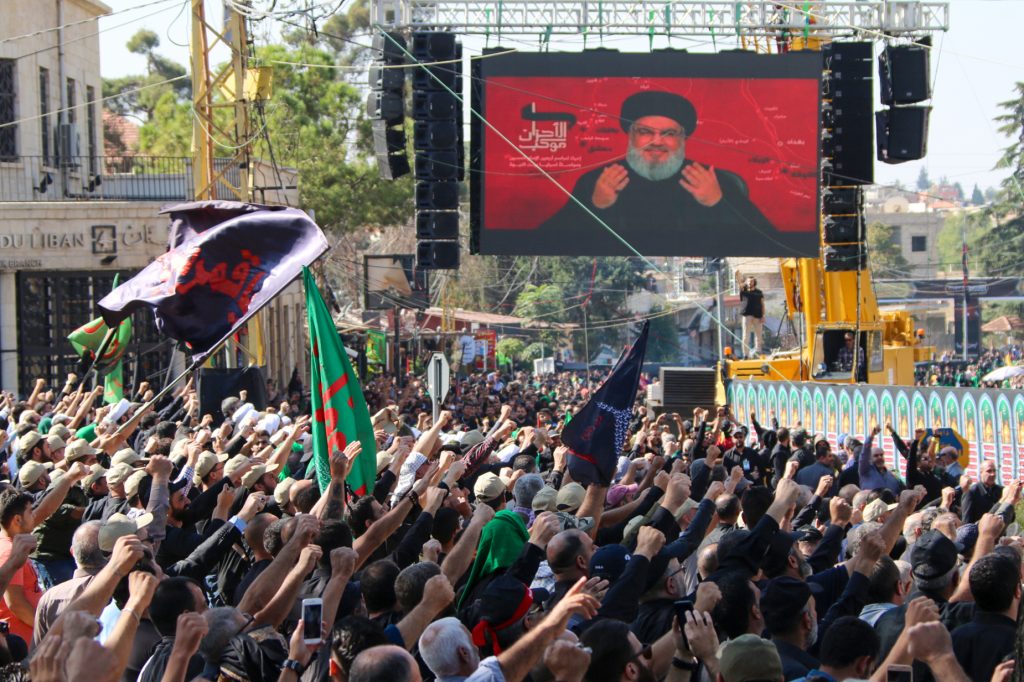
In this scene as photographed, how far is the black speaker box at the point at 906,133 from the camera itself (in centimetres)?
2348

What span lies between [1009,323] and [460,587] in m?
64.0

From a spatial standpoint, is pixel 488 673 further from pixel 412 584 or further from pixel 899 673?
pixel 899 673

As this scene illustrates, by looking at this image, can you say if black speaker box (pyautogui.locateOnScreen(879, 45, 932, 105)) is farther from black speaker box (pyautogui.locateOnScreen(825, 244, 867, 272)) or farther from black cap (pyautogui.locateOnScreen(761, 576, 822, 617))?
black cap (pyautogui.locateOnScreen(761, 576, 822, 617))

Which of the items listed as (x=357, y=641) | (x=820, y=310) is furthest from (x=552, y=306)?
(x=357, y=641)

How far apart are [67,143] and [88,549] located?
24.6 metres

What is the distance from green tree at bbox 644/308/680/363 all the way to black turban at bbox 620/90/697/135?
38103mm

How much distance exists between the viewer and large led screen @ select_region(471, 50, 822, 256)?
77.8ft

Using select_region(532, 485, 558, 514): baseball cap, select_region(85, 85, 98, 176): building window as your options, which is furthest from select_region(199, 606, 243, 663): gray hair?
select_region(85, 85, 98, 176): building window

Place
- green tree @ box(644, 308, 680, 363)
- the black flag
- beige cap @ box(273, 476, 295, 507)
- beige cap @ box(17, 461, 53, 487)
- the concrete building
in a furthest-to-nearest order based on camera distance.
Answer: green tree @ box(644, 308, 680, 363)
the concrete building
beige cap @ box(17, 461, 53, 487)
the black flag
beige cap @ box(273, 476, 295, 507)

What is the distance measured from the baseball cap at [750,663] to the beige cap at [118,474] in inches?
201

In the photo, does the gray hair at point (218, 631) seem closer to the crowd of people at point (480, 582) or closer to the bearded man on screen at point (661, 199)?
the crowd of people at point (480, 582)

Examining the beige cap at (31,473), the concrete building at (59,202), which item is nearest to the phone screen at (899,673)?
the beige cap at (31,473)

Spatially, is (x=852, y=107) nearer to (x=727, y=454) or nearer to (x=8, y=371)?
(x=727, y=454)

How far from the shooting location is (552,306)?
206ft
